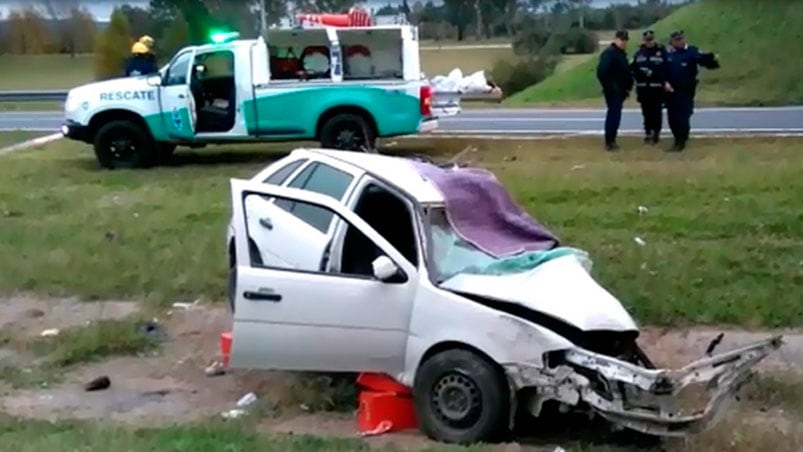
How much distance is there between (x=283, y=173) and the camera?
9.47 meters

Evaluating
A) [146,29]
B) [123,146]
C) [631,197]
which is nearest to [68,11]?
[123,146]

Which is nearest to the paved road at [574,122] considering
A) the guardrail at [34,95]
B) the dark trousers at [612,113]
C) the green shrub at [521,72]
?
the dark trousers at [612,113]

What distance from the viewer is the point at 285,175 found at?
9.42 m

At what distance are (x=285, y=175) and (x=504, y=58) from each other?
94.1 feet

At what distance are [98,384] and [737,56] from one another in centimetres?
2613

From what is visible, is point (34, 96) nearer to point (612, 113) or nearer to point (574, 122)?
point (574, 122)

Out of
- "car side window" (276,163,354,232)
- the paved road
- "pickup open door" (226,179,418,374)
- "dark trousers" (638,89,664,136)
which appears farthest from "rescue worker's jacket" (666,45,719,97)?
"pickup open door" (226,179,418,374)

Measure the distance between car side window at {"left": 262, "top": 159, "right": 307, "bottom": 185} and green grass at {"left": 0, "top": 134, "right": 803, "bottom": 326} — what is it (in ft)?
9.68

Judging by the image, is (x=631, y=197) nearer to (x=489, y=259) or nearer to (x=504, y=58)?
(x=489, y=259)

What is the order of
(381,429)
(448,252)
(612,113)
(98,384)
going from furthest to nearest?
(612,113)
(98,384)
(448,252)
(381,429)

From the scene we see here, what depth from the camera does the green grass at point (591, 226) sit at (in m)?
11.6

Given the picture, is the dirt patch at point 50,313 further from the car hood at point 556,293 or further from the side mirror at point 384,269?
the car hood at point 556,293

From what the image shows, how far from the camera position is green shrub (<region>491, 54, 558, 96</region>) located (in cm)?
3781

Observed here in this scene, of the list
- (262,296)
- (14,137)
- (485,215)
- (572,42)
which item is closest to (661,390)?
(485,215)
